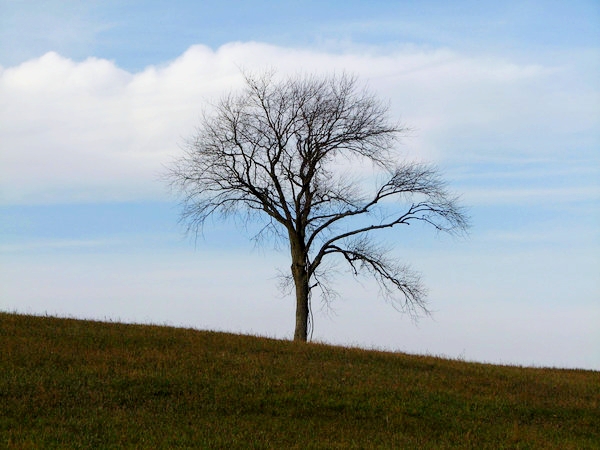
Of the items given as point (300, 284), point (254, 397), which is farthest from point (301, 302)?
point (254, 397)

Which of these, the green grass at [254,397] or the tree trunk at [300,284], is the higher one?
the tree trunk at [300,284]

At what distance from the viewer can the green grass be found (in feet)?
50.0

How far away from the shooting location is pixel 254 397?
17.8m

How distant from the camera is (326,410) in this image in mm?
17453

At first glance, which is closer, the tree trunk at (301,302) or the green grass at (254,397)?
the green grass at (254,397)

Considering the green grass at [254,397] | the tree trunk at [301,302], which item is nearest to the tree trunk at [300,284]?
Answer: the tree trunk at [301,302]

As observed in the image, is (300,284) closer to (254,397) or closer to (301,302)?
(301,302)

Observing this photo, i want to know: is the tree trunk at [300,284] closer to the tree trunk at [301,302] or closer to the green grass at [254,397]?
the tree trunk at [301,302]

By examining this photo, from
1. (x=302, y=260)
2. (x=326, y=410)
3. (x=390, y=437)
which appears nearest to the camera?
(x=390, y=437)

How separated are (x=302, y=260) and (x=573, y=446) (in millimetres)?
15655

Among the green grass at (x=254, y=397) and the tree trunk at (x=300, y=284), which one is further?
the tree trunk at (x=300, y=284)

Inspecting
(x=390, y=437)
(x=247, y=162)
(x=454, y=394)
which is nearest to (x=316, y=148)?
(x=247, y=162)

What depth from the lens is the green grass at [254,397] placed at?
15.2 meters

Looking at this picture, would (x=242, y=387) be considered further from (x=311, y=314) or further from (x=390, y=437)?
(x=311, y=314)
